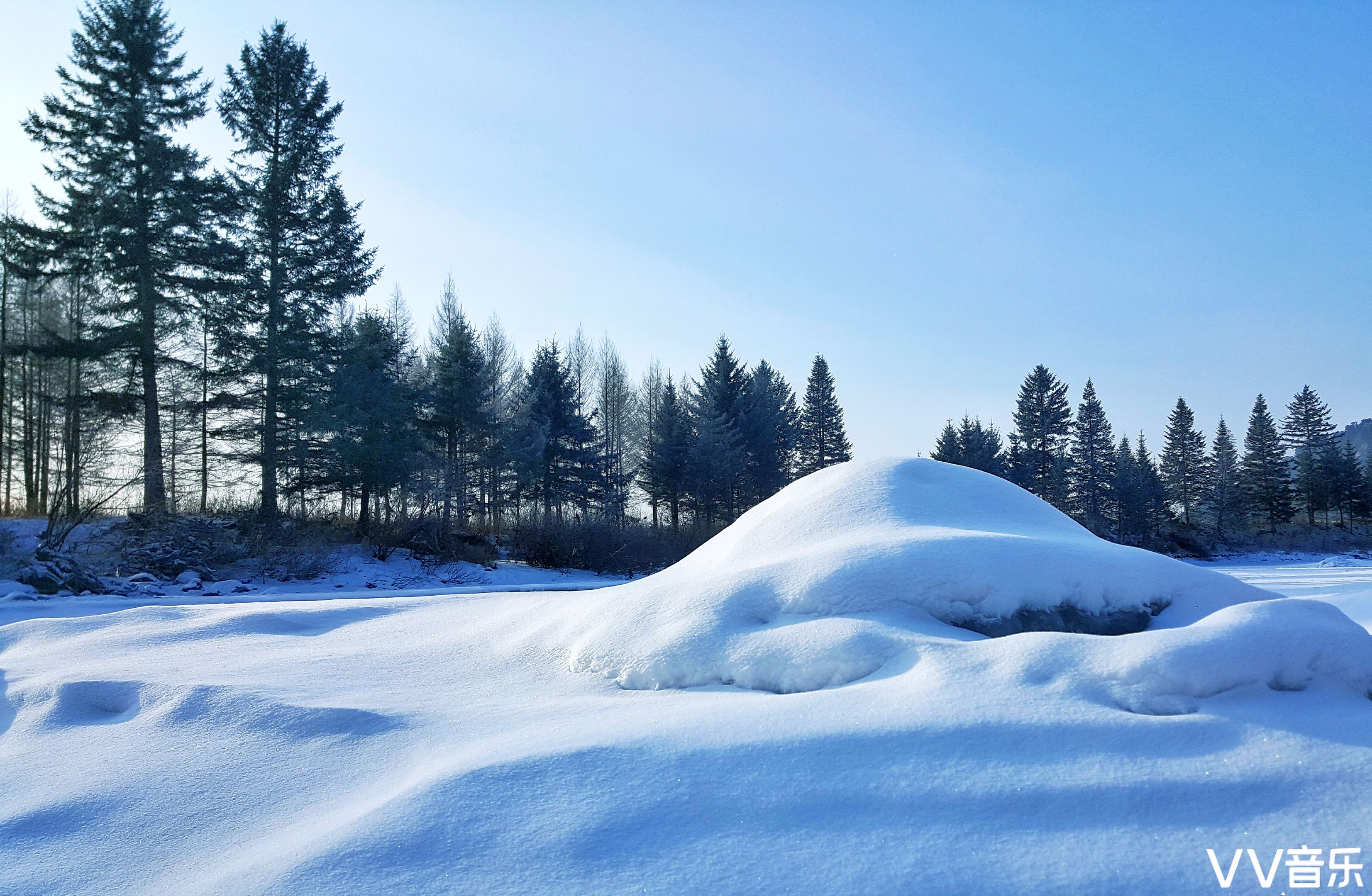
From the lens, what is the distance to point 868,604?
4.39 meters

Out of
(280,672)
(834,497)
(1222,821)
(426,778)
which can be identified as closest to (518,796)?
(426,778)

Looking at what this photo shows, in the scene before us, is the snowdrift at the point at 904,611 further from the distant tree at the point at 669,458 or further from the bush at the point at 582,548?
the distant tree at the point at 669,458

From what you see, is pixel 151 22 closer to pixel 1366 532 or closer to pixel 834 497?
pixel 834 497

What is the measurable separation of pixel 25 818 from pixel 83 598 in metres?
9.87

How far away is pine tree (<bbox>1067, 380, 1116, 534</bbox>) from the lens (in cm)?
4819

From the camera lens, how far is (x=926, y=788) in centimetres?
265

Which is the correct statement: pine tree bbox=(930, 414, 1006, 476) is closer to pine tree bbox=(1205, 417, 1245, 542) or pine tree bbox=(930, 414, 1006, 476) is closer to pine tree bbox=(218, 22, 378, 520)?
pine tree bbox=(1205, 417, 1245, 542)

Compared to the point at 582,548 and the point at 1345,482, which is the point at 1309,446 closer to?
the point at 1345,482

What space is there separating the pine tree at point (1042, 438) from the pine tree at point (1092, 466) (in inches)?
42.6

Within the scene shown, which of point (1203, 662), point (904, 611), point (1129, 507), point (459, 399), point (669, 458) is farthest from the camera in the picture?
point (1129, 507)

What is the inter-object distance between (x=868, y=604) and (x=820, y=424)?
152ft

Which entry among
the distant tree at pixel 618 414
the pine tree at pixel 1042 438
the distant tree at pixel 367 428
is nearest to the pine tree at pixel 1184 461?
the pine tree at pixel 1042 438

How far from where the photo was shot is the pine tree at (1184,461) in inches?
2392

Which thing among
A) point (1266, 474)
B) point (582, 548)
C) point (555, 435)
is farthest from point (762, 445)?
point (1266, 474)
